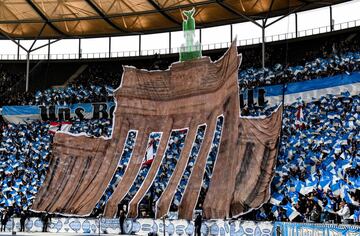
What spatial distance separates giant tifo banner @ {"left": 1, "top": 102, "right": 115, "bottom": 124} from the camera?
43.8m

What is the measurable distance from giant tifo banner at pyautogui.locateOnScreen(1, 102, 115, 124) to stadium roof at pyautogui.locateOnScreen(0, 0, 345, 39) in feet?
19.8

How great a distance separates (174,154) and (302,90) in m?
8.23

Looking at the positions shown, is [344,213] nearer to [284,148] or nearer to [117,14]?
[284,148]

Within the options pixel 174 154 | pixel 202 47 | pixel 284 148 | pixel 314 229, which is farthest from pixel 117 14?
pixel 314 229

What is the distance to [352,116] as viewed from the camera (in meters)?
30.2

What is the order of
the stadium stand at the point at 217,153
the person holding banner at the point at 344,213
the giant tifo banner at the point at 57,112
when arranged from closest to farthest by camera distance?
the person holding banner at the point at 344,213 < the stadium stand at the point at 217,153 < the giant tifo banner at the point at 57,112

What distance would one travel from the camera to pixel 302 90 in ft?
115

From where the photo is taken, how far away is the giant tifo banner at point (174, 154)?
28.1 m

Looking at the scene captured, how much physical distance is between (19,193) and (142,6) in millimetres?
15181

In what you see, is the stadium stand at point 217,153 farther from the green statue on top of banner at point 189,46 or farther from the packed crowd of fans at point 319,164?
the green statue on top of banner at point 189,46

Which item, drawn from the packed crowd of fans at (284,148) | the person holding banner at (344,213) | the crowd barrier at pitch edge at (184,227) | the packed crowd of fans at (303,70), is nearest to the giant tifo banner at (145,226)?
the crowd barrier at pitch edge at (184,227)

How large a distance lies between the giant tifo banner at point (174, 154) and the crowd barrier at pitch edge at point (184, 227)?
1327 millimetres

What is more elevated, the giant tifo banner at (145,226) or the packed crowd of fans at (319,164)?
the packed crowd of fans at (319,164)

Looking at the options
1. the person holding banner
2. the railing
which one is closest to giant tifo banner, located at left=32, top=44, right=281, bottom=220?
the person holding banner
